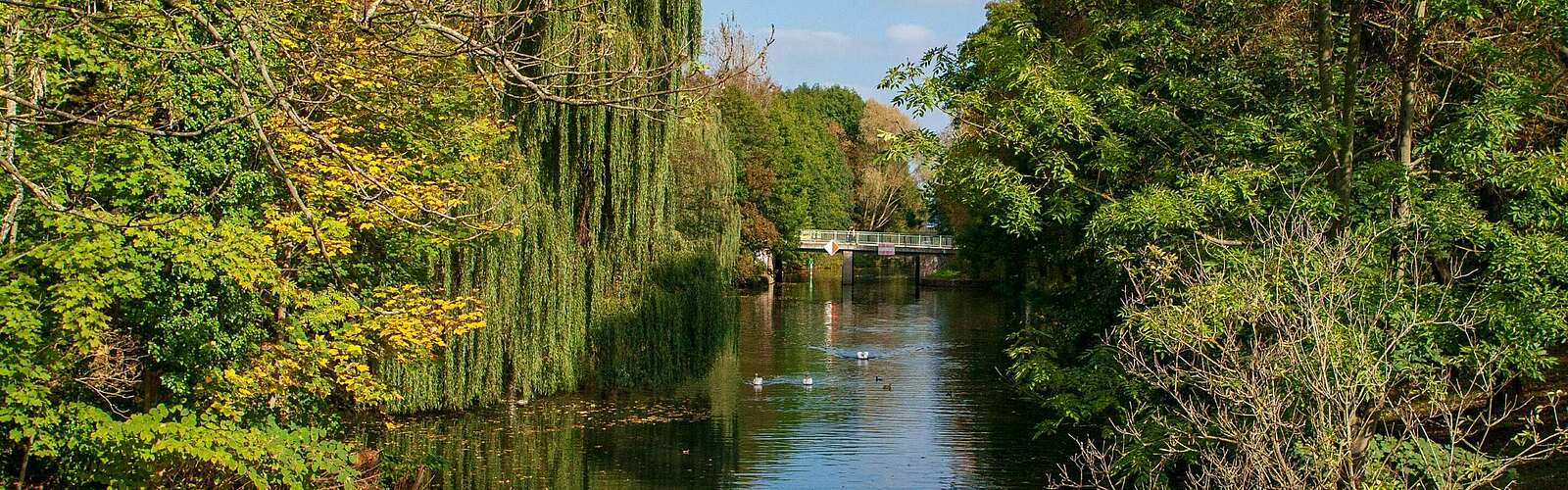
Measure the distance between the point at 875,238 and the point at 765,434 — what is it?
47.6m

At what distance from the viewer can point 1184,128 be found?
13961 millimetres

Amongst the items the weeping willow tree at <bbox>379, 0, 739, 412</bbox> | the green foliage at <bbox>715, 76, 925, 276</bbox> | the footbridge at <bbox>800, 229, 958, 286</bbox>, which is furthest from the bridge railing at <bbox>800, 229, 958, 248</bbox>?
the weeping willow tree at <bbox>379, 0, 739, 412</bbox>

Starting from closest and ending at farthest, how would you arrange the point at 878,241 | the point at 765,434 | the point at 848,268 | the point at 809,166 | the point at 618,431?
the point at 618,431
the point at 765,434
the point at 878,241
the point at 809,166
the point at 848,268

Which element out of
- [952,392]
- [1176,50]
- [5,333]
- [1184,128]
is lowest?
[952,392]

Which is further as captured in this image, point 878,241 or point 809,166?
point 809,166

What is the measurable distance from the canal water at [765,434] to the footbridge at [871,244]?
34.3 m

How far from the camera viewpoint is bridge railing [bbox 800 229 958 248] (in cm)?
6606

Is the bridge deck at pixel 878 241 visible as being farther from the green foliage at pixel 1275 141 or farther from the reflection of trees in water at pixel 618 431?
the green foliage at pixel 1275 141

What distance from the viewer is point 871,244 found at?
66.6 meters

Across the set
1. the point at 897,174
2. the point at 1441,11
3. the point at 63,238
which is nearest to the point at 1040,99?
the point at 1441,11

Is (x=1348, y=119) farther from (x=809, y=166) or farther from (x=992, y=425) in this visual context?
(x=809, y=166)

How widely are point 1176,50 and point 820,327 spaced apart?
25967 millimetres

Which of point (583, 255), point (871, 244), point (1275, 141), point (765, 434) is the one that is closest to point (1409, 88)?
point (1275, 141)

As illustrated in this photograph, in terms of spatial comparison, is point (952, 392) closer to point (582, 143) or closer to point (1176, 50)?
point (582, 143)
